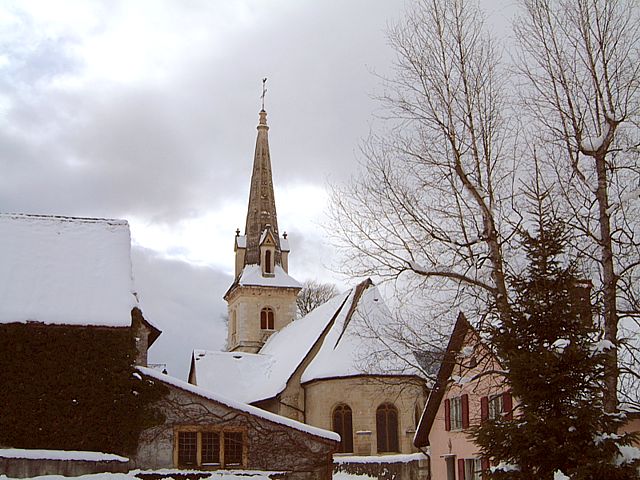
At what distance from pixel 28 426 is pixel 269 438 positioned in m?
6.20

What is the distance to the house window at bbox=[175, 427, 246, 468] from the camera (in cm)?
2058

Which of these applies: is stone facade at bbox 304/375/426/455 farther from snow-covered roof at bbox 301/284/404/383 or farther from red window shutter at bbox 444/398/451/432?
red window shutter at bbox 444/398/451/432

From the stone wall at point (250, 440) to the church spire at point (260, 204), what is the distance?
31088mm

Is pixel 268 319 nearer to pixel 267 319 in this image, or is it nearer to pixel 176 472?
pixel 267 319

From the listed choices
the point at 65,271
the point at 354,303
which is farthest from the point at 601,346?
the point at 354,303

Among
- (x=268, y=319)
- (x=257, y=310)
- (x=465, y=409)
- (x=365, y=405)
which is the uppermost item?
(x=257, y=310)

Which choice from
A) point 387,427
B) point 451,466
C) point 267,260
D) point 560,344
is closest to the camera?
point 560,344

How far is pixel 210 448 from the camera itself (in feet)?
68.4

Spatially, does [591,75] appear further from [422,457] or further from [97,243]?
[422,457]

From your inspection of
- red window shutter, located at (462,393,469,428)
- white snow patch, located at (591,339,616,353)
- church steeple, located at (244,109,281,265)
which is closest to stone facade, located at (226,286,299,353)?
church steeple, located at (244,109,281,265)

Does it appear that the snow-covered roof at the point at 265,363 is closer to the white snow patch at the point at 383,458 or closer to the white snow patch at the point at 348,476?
the white snow patch at the point at 383,458

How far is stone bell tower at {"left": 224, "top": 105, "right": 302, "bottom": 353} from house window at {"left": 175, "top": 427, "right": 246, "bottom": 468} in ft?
95.7

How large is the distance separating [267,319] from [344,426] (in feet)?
53.9

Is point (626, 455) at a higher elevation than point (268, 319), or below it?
below
